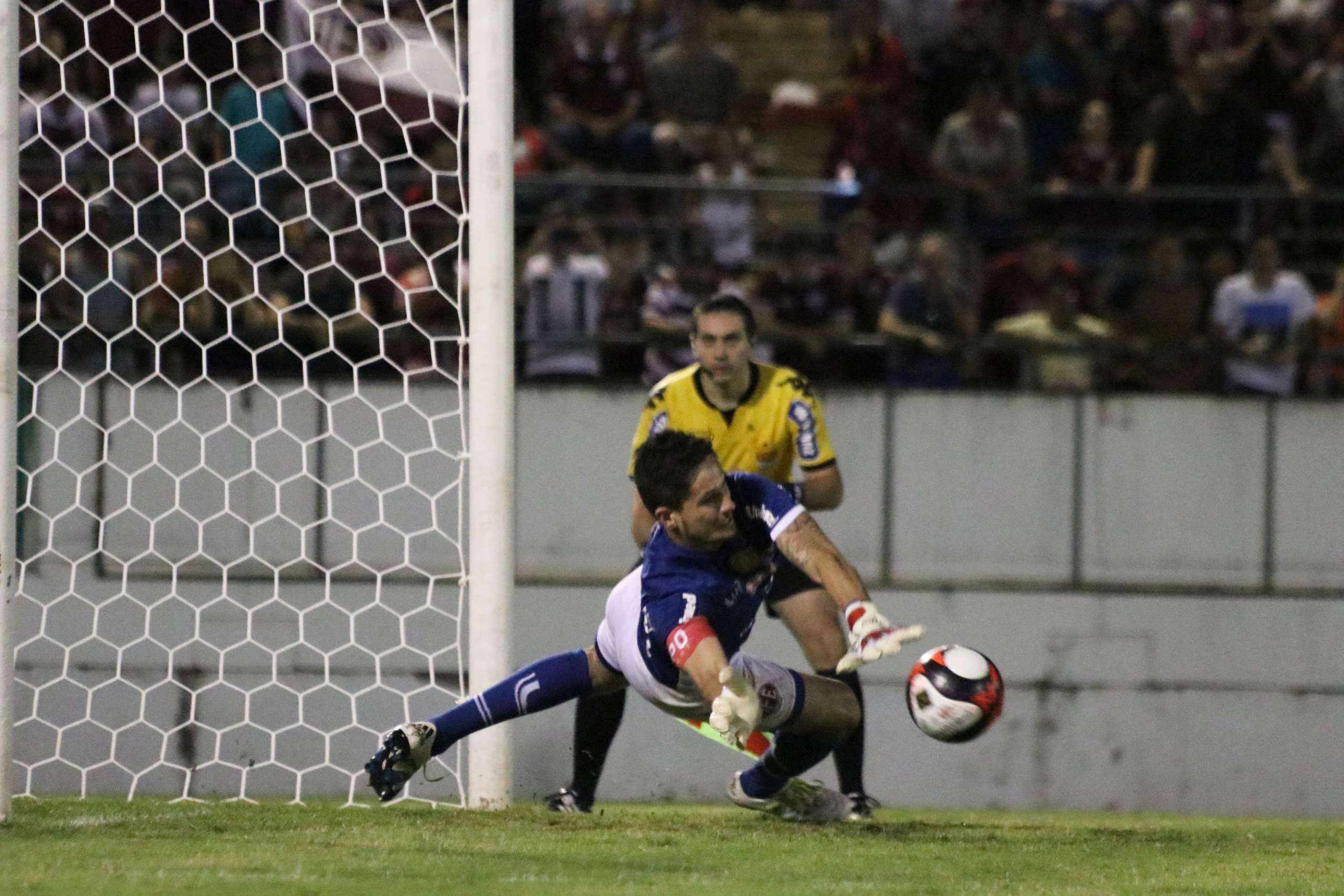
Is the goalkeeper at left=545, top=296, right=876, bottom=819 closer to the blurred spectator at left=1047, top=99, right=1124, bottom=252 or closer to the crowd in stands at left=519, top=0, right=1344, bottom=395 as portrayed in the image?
the crowd in stands at left=519, top=0, right=1344, bottom=395

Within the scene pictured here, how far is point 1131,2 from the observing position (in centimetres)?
1307

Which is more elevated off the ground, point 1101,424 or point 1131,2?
point 1131,2

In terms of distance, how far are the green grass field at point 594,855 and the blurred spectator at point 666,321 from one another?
3950 millimetres

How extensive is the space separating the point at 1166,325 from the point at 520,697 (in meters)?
5.93

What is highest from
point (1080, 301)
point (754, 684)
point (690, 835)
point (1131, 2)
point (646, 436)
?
point (1131, 2)

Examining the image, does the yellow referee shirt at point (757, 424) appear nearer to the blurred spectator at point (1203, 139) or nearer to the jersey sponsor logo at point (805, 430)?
the jersey sponsor logo at point (805, 430)

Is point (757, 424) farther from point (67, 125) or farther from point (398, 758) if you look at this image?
point (67, 125)

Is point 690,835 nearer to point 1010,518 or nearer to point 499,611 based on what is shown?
point 499,611

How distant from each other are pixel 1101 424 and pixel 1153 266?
1.05m

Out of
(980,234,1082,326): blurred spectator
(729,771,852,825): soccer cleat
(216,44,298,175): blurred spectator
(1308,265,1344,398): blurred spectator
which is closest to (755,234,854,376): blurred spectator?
(980,234,1082,326): blurred spectator

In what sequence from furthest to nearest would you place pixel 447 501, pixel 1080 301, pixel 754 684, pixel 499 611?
1. pixel 1080 301
2. pixel 447 501
3. pixel 499 611
4. pixel 754 684

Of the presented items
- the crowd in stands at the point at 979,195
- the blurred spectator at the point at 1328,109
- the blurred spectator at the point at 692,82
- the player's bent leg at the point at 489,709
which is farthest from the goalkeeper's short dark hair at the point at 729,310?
the blurred spectator at the point at 1328,109

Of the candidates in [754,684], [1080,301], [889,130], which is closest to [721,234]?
[889,130]

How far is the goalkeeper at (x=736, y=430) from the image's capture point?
6594 millimetres
